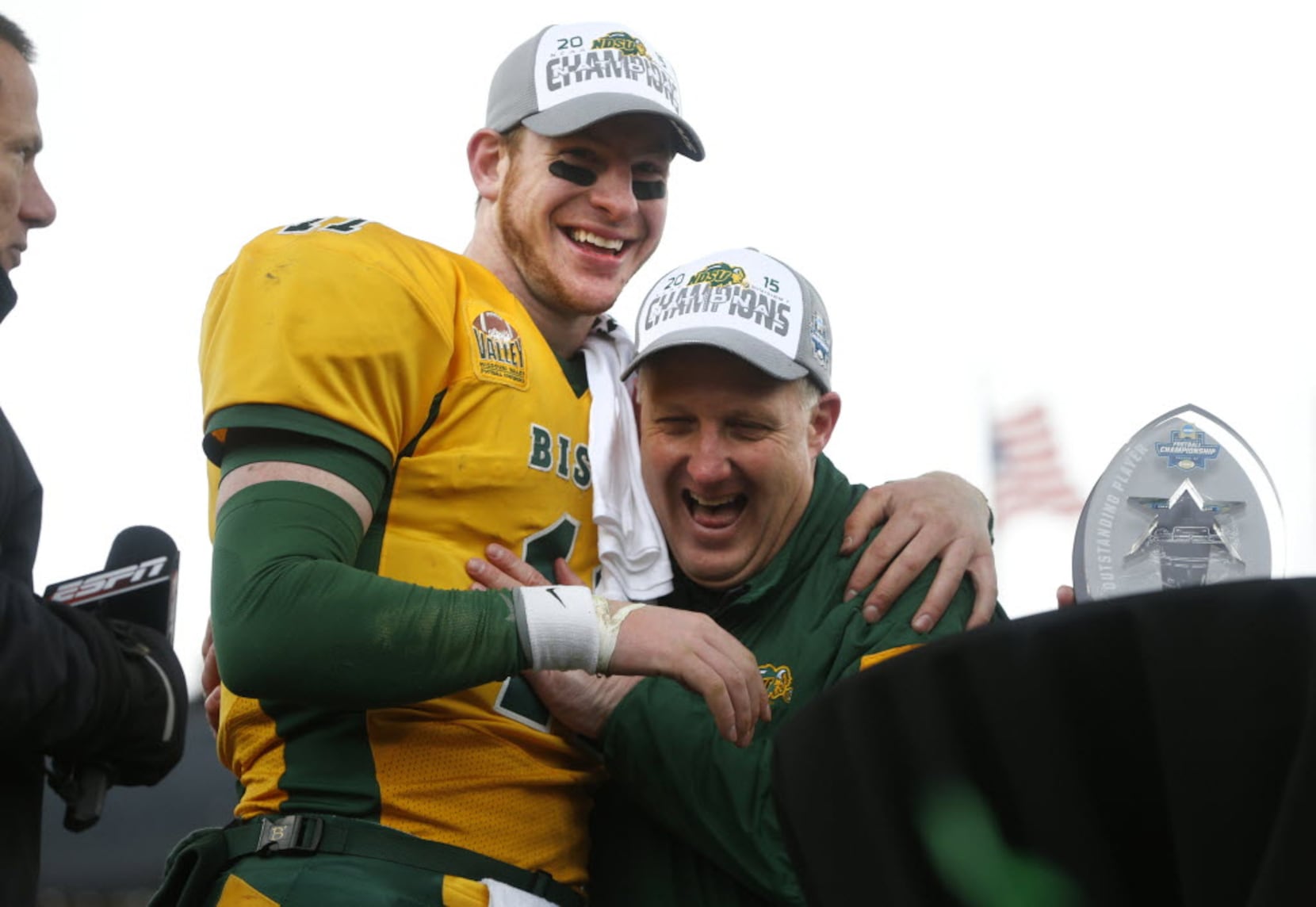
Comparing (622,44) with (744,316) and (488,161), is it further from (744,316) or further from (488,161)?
(744,316)

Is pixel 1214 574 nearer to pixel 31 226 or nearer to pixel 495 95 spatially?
pixel 495 95

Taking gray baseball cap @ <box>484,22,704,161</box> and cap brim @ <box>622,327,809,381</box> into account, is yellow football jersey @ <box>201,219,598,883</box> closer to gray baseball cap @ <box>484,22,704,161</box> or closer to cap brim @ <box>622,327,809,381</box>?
cap brim @ <box>622,327,809,381</box>

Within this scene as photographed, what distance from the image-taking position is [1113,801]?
3.36 ft

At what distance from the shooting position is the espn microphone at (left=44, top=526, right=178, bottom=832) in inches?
106

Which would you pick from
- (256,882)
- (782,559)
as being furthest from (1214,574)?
(256,882)

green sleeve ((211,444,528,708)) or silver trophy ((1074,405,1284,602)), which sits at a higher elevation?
silver trophy ((1074,405,1284,602))

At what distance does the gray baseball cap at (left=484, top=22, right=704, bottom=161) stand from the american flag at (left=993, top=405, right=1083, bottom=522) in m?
1.14

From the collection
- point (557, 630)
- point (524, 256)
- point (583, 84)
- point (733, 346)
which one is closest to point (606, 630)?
point (557, 630)

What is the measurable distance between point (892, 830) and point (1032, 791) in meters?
0.10

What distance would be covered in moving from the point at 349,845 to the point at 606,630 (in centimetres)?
50

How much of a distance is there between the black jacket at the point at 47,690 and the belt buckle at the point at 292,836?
400mm

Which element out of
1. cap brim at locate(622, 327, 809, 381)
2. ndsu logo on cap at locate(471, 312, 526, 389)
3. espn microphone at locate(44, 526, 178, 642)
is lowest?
espn microphone at locate(44, 526, 178, 642)

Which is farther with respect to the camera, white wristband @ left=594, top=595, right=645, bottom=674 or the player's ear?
the player's ear

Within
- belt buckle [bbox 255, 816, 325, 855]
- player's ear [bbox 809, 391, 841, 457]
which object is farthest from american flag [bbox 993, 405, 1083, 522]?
belt buckle [bbox 255, 816, 325, 855]
